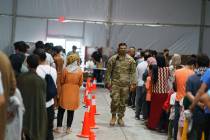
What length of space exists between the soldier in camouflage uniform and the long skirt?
0.66 meters

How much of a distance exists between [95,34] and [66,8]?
85.5 inches

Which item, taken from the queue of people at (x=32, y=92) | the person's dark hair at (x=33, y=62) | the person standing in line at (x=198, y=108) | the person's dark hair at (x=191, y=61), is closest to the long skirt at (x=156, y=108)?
the queue of people at (x=32, y=92)

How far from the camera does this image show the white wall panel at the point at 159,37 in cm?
2503

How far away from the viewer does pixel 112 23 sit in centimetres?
2506

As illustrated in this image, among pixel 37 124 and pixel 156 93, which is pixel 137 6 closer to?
pixel 156 93

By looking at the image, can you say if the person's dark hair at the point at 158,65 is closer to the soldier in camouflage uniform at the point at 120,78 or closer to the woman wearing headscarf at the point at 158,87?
the woman wearing headscarf at the point at 158,87

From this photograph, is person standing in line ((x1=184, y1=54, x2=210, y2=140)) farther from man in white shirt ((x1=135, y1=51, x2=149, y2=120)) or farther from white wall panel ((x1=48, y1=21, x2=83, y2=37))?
white wall panel ((x1=48, y1=21, x2=83, y2=37))

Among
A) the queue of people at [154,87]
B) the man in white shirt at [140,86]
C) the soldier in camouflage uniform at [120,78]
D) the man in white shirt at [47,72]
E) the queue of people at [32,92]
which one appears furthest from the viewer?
A: the man in white shirt at [140,86]

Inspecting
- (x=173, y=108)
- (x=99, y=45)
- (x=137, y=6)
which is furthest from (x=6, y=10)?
(x=173, y=108)

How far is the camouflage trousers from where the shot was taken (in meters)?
10.7

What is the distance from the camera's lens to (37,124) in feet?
19.9

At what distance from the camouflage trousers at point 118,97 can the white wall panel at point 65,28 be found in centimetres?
1450

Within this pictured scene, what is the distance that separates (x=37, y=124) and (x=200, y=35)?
2032cm

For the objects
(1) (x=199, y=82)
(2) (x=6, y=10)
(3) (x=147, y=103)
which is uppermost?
(2) (x=6, y=10)
